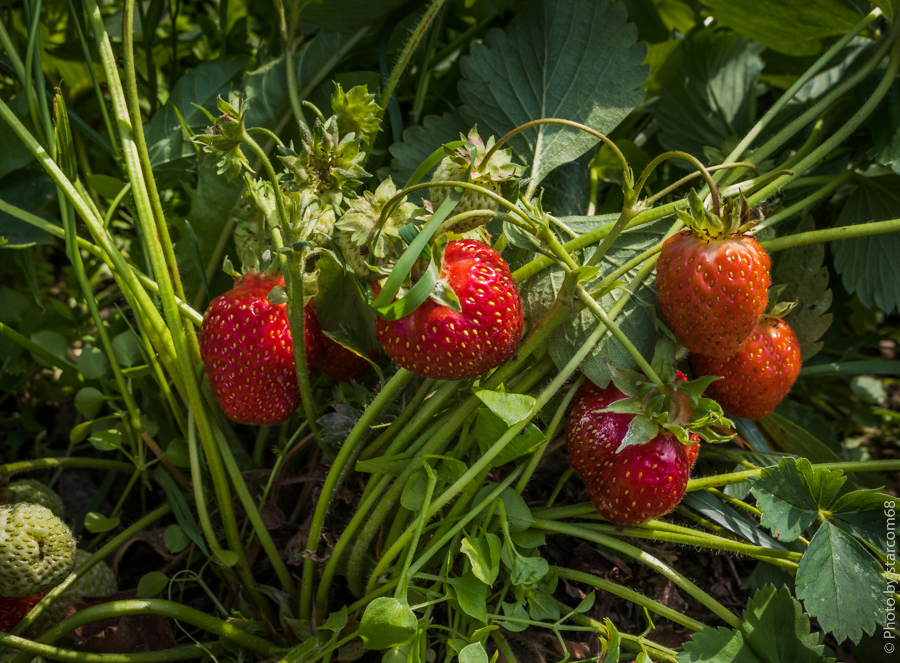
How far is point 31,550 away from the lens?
0.75m

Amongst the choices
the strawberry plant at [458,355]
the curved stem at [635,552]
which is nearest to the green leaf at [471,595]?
the strawberry plant at [458,355]

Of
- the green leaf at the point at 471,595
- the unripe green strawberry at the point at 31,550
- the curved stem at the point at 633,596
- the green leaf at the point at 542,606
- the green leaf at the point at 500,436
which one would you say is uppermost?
the green leaf at the point at 500,436

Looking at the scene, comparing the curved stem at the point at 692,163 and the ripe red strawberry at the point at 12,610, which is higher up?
the curved stem at the point at 692,163

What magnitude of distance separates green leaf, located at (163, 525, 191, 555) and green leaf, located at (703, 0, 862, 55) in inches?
44.2

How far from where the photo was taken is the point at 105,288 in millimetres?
1386

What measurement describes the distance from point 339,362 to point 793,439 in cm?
70

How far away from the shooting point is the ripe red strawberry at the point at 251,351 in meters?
0.77

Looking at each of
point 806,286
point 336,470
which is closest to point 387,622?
point 336,470

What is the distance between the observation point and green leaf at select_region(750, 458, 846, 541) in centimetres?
74

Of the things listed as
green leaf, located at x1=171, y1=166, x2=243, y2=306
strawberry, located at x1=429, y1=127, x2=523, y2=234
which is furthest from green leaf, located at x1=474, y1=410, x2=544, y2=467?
green leaf, located at x1=171, y1=166, x2=243, y2=306

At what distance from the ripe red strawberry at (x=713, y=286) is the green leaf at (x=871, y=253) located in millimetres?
398

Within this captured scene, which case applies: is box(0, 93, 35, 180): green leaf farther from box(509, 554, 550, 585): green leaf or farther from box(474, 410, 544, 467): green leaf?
box(509, 554, 550, 585): green leaf

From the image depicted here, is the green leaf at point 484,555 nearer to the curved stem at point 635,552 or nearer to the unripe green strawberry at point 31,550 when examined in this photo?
the curved stem at point 635,552

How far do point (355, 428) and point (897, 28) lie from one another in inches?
35.7
